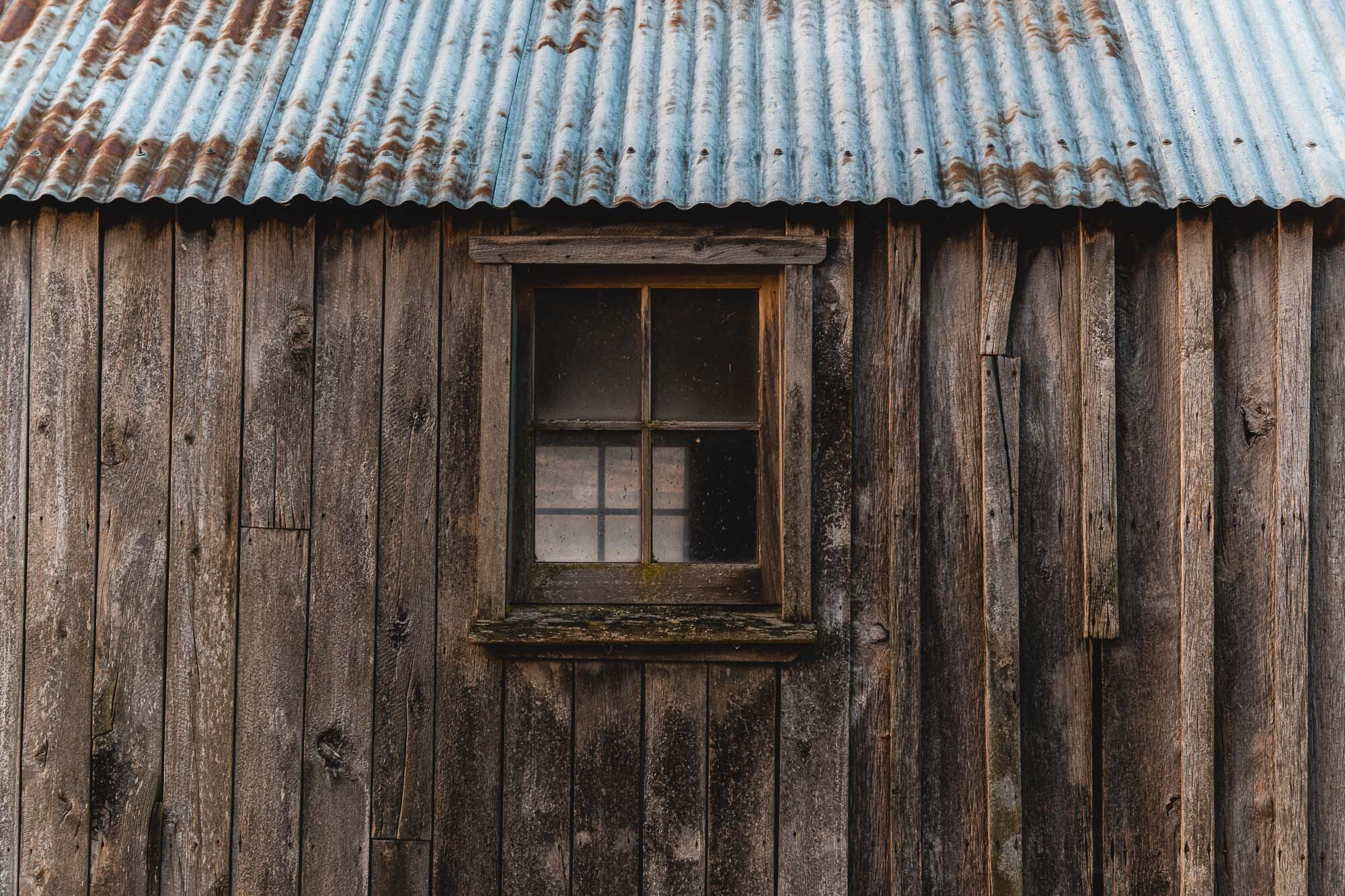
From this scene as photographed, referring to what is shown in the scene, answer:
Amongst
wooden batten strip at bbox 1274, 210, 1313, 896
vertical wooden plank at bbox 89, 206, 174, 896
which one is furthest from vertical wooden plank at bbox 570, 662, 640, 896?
wooden batten strip at bbox 1274, 210, 1313, 896

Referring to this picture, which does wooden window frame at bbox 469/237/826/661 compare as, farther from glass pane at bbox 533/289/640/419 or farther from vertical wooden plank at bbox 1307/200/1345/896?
vertical wooden plank at bbox 1307/200/1345/896

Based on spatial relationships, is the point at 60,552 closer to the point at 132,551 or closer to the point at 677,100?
the point at 132,551

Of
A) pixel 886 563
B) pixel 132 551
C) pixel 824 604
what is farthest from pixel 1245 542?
pixel 132 551

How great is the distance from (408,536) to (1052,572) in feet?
6.15

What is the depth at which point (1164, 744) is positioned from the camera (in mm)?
2699

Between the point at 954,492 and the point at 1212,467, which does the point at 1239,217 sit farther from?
the point at 954,492

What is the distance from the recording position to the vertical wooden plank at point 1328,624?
8.86ft

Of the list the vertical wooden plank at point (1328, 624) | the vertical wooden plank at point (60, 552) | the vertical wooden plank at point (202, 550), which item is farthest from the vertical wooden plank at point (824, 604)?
the vertical wooden plank at point (60, 552)

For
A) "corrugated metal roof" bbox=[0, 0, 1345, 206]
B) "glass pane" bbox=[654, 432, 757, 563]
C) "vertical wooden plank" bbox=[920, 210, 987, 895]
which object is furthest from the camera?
"glass pane" bbox=[654, 432, 757, 563]

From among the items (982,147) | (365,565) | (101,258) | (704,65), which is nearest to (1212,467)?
(982,147)

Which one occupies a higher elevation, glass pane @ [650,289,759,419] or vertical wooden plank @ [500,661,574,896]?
glass pane @ [650,289,759,419]

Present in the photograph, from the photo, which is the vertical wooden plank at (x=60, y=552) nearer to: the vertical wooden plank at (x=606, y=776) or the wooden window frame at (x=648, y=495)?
the wooden window frame at (x=648, y=495)

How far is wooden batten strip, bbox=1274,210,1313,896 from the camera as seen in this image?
2652 millimetres

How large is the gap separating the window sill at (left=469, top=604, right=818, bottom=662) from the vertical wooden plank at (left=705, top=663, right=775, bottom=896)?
0.08 meters
